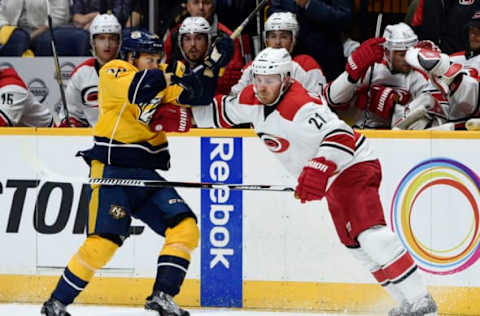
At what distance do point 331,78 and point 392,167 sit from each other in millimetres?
1134

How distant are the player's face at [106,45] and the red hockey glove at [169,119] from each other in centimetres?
128

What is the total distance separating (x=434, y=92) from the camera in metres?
6.23

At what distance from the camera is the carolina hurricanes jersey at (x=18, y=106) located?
657 centimetres

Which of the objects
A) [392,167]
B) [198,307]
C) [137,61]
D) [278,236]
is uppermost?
[137,61]

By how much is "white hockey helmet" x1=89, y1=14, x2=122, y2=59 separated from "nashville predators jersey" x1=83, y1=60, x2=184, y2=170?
4.05 ft

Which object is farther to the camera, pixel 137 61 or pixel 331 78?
pixel 331 78

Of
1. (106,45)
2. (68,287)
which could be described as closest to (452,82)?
(106,45)

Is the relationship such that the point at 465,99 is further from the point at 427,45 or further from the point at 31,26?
the point at 31,26

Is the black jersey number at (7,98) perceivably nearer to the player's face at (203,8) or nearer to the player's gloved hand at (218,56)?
the player's face at (203,8)

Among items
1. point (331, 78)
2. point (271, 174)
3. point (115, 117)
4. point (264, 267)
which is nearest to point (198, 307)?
point (264, 267)

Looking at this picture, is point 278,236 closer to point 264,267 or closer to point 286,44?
point 264,267

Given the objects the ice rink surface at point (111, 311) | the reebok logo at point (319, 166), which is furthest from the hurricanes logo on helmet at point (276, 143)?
the ice rink surface at point (111, 311)

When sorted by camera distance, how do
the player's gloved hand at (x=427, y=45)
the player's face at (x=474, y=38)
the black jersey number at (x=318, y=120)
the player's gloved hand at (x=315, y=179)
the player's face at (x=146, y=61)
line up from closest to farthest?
1. the player's gloved hand at (x=315, y=179)
2. the black jersey number at (x=318, y=120)
3. the player's face at (x=146, y=61)
4. the player's gloved hand at (x=427, y=45)
5. the player's face at (x=474, y=38)

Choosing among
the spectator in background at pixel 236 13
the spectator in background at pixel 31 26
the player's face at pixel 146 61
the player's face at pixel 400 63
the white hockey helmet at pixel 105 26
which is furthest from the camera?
the spectator in background at pixel 31 26
